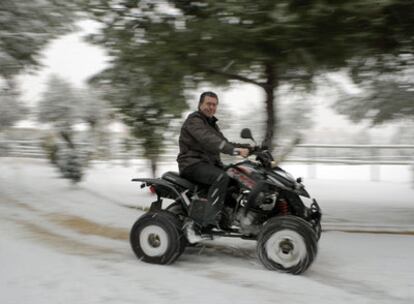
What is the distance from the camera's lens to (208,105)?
6238 mm

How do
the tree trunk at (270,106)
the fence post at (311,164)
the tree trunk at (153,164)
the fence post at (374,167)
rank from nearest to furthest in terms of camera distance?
the tree trunk at (270,106) < the tree trunk at (153,164) < the fence post at (374,167) < the fence post at (311,164)

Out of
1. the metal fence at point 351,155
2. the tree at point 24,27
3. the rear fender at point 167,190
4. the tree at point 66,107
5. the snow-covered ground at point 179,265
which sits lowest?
the snow-covered ground at point 179,265

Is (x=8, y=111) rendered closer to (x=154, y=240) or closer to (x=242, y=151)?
(x=154, y=240)

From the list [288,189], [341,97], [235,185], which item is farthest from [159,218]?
[341,97]

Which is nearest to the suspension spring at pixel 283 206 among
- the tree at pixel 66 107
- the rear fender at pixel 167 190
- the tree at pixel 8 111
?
the rear fender at pixel 167 190

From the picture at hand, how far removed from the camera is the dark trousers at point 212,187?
5.96 m

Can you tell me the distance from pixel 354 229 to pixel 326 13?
133 inches

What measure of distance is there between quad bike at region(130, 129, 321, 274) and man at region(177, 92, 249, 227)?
122 mm

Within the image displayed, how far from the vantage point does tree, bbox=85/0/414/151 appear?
702 centimetres

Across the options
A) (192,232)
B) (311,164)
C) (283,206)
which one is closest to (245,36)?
(283,206)

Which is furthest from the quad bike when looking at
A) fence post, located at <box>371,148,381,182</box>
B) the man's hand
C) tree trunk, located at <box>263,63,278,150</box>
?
fence post, located at <box>371,148,381,182</box>

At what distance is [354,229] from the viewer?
8.34 m

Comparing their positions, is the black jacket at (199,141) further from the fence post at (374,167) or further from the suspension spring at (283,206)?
the fence post at (374,167)

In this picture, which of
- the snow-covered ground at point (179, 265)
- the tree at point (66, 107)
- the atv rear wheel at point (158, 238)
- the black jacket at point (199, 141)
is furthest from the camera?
the tree at point (66, 107)
